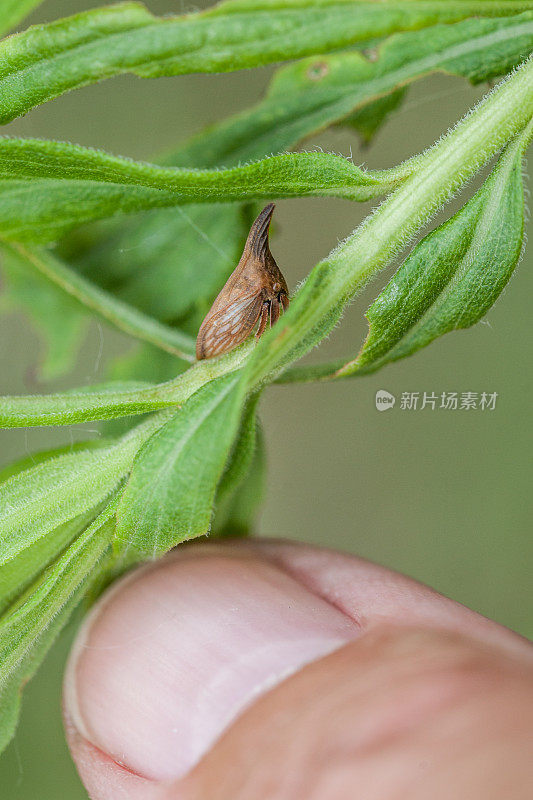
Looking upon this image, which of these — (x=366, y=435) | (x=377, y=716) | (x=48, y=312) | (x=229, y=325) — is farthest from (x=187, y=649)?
(x=366, y=435)

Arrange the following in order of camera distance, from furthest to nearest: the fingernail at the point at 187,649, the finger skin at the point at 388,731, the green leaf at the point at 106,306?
the green leaf at the point at 106,306
the fingernail at the point at 187,649
the finger skin at the point at 388,731

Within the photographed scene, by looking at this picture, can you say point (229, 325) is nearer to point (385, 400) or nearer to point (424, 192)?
point (424, 192)

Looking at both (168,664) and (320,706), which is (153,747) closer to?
(168,664)

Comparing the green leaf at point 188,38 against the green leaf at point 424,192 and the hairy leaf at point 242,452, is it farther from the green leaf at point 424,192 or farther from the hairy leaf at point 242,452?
the hairy leaf at point 242,452

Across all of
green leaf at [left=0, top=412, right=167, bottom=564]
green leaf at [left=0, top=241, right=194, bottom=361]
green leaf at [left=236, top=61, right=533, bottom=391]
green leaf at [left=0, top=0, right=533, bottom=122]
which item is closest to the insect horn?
green leaf at [left=236, top=61, right=533, bottom=391]

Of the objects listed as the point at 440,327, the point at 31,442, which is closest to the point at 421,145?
the point at 440,327

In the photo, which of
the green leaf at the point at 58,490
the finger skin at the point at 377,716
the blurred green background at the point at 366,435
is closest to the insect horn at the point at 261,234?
the green leaf at the point at 58,490
